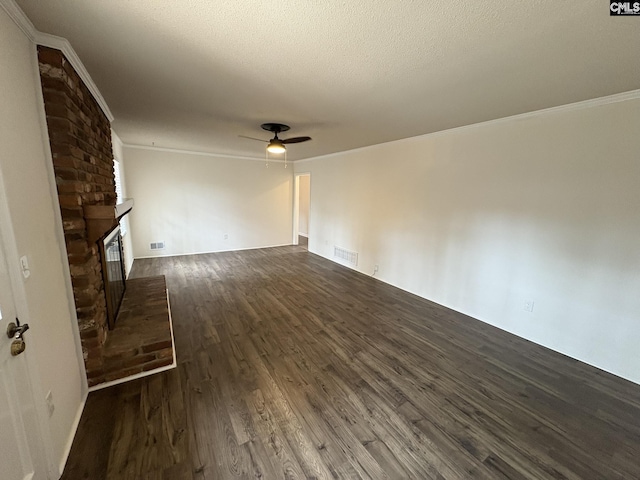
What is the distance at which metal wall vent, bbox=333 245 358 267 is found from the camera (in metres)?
5.43

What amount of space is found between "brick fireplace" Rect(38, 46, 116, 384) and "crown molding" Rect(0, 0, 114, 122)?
4cm

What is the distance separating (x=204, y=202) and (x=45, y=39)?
482cm

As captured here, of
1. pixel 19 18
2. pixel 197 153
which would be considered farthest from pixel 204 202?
pixel 19 18

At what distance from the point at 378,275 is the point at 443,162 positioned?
2239 millimetres

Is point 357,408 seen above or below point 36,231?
below

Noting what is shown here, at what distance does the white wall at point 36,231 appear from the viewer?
1186 millimetres

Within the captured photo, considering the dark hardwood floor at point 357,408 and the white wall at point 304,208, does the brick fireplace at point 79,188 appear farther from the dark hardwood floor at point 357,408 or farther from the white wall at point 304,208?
the white wall at point 304,208

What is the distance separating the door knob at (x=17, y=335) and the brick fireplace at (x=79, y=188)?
68 cm

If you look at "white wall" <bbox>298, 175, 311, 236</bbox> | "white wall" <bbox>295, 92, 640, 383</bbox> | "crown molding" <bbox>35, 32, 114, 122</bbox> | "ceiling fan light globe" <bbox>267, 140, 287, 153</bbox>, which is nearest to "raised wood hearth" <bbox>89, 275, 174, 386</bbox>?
"crown molding" <bbox>35, 32, 114, 122</bbox>

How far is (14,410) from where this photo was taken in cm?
111

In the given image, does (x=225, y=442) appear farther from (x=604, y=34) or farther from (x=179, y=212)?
(x=179, y=212)

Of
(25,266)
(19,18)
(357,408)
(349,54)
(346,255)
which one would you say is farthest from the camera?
(346,255)

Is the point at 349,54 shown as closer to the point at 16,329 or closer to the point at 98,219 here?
the point at 98,219

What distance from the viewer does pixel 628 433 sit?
182cm
